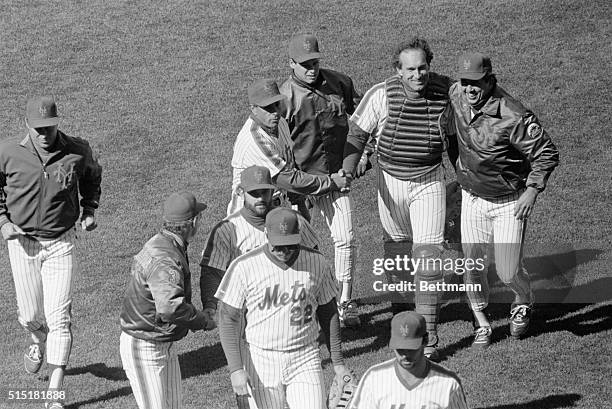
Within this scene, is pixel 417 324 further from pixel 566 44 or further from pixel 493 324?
pixel 566 44

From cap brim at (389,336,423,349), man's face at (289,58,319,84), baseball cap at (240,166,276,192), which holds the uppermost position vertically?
man's face at (289,58,319,84)

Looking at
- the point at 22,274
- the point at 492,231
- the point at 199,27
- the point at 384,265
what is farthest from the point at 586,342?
the point at 199,27

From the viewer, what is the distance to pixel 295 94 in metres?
9.76

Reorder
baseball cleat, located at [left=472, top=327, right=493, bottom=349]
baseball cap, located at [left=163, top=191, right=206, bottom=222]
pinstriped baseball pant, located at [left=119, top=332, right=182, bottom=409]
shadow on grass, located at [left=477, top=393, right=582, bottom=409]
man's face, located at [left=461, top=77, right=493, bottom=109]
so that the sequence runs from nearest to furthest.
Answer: baseball cap, located at [left=163, top=191, right=206, bottom=222], pinstriped baseball pant, located at [left=119, top=332, right=182, bottom=409], shadow on grass, located at [left=477, top=393, right=582, bottom=409], man's face, located at [left=461, top=77, right=493, bottom=109], baseball cleat, located at [left=472, top=327, right=493, bottom=349]

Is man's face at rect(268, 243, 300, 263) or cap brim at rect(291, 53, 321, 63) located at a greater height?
cap brim at rect(291, 53, 321, 63)

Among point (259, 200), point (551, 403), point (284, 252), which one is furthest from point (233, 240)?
point (551, 403)

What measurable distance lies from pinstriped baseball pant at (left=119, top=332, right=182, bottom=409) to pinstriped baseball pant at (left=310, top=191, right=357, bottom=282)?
2.42m

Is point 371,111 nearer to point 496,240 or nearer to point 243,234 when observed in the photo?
point 496,240

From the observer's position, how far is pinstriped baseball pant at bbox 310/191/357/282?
9828 millimetres

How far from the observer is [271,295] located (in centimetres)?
744

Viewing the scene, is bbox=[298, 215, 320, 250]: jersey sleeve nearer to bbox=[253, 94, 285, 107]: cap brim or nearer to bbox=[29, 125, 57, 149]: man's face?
bbox=[253, 94, 285, 107]: cap brim

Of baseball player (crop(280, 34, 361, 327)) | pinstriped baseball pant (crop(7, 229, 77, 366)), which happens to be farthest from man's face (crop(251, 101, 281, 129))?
pinstriped baseball pant (crop(7, 229, 77, 366))

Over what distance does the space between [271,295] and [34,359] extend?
2997 millimetres

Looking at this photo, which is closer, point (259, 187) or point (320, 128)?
point (259, 187)
